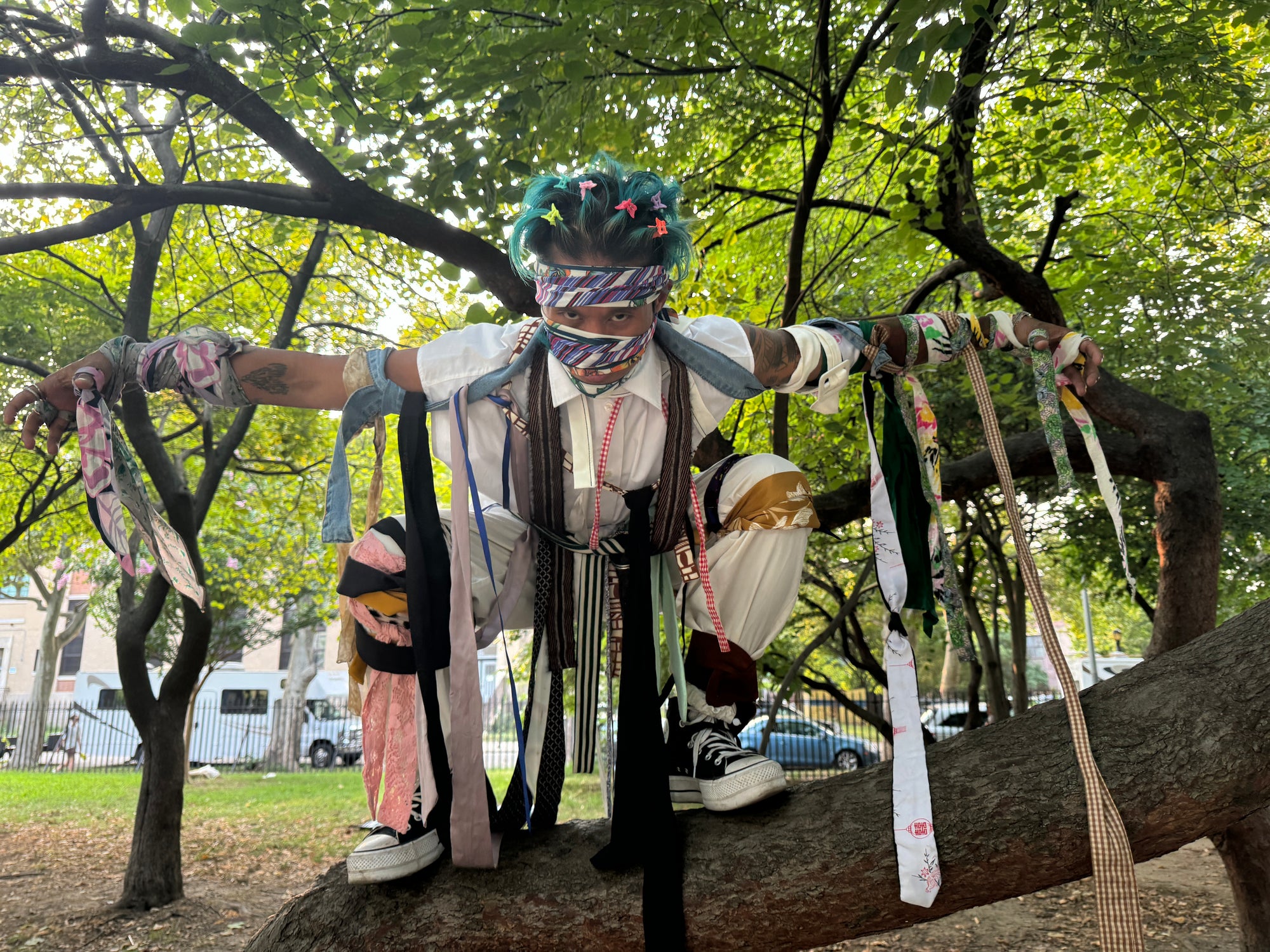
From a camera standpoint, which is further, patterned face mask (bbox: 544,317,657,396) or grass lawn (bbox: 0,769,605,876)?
grass lawn (bbox: 0,769,605,876)

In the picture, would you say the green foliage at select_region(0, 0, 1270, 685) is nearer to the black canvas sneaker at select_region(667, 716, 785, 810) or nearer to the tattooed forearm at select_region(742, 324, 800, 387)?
the tattooed forearm at select_region(742, 324, 800, 387)

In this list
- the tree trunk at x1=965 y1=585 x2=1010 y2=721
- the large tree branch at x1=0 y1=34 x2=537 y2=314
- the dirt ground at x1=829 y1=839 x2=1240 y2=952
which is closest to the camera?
the large tree branch at x1=0 y1=34 x2=537 y2=314

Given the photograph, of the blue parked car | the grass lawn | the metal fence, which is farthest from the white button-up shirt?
the blue parked car

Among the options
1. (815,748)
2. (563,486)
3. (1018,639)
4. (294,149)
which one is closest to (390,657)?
(563,486)

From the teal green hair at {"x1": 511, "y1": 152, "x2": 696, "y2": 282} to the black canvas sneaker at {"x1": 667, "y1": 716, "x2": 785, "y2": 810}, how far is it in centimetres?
112

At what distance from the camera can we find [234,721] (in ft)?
76.9

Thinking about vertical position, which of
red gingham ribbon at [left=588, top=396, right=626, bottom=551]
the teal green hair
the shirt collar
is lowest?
red gingham ribbon at [left=588, top=396, right=626, bottom=551]

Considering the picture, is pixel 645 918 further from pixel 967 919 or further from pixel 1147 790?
pixel 967 919

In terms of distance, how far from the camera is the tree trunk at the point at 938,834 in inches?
60.2

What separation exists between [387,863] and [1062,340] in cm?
200

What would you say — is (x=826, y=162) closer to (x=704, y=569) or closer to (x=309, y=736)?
(x=704, y=569)

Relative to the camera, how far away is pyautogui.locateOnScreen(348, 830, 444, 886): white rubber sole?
1725 millimetres

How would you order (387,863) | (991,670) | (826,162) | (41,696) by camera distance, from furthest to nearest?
(41,696)
(991,670)
(826,162)
(387,863)

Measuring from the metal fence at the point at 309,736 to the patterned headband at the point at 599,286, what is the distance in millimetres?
13835
